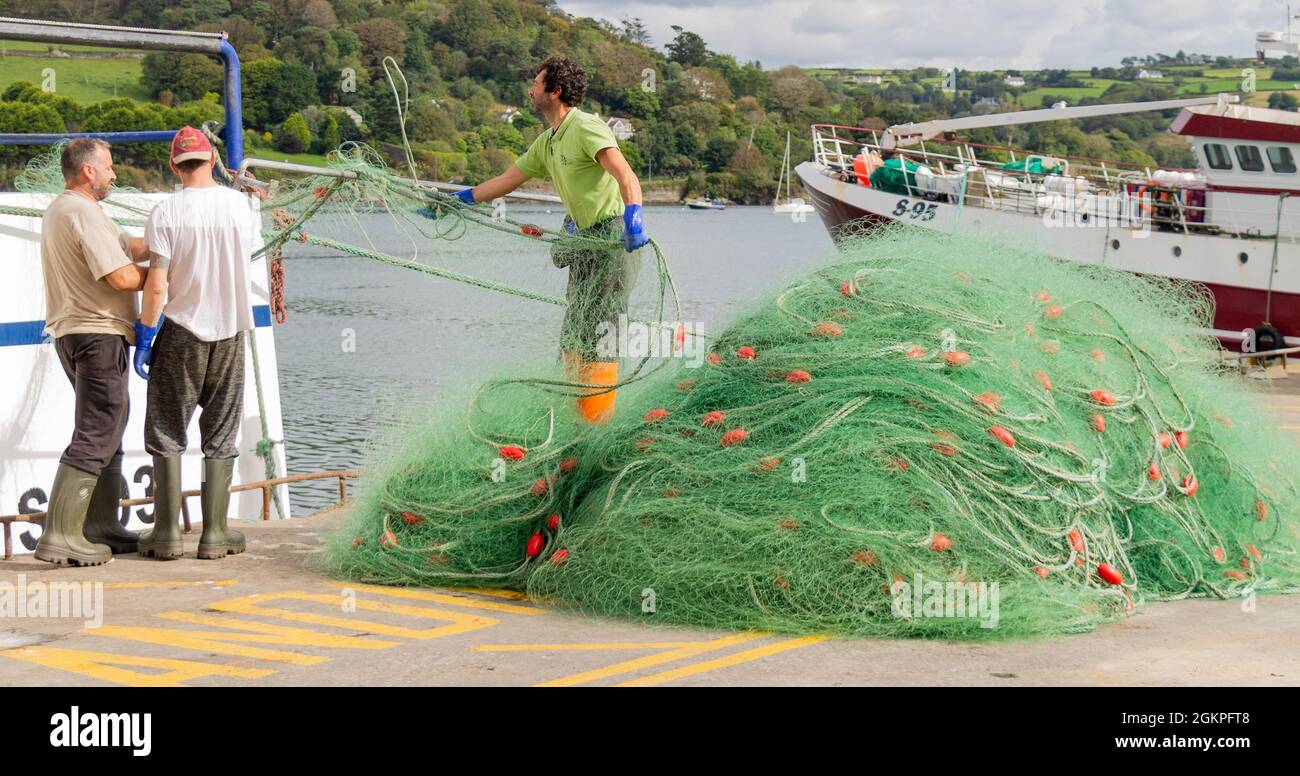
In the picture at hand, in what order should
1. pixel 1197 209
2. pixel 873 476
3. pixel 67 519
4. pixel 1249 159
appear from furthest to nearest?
pixel 1249 159, pixel 1197 209, pixel 67 519, pixel 873 476

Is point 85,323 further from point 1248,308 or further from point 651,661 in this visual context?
point 1248,308

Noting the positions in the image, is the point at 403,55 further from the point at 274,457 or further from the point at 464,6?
the point at 274,457

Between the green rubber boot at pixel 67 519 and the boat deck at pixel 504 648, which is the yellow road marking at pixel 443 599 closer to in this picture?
the boat deck at pixel 504 648

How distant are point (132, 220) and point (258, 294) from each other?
117cm

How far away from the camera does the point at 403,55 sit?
58.0m

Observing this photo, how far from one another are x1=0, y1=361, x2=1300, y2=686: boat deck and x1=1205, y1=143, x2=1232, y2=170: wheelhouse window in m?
23.7

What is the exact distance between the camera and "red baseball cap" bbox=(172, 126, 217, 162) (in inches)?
260

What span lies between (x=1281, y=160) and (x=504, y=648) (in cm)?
2598

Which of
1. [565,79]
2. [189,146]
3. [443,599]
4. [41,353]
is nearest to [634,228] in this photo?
[565,79]

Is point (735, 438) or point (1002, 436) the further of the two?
point (735, 438)

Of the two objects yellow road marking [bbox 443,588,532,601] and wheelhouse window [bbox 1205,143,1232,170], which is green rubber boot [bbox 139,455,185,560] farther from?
wheelhouse window [bbox 1205,143,1232,170]

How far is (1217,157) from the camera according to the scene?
91.7 ft

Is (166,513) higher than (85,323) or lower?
lower
